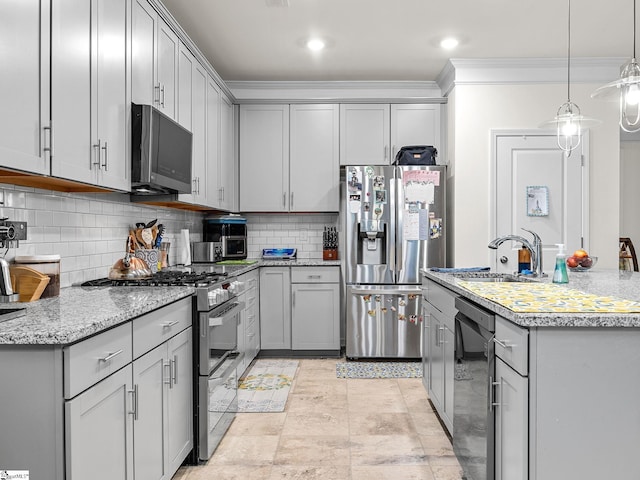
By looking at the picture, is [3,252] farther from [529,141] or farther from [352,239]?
[529,141]

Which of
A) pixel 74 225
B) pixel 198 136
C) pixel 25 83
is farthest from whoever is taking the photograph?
pixel 198 136

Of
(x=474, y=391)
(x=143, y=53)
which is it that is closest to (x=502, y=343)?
(x=474, y=391)

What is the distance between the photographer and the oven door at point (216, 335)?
2402mm

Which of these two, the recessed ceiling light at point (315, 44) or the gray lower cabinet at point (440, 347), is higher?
the recessed ceiling light at point (315, 44)

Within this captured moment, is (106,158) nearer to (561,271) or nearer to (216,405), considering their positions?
(216,405)

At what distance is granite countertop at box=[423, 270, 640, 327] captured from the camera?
151 cm

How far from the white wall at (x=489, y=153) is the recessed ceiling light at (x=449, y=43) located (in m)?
0.50

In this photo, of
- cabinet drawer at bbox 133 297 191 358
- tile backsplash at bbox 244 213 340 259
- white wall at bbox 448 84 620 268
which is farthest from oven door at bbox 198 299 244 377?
white wall at bbox 448 84 620 268

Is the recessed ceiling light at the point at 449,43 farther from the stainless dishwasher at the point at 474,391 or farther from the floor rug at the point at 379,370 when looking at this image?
the floor rug at the point at 379,370

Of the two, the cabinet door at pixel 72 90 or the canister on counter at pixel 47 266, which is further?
the canister on counter at pixel 47 266

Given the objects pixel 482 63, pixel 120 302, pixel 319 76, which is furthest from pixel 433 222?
pixel 120 302

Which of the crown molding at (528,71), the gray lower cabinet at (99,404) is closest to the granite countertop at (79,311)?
the gray lower cabinet at (99,404)

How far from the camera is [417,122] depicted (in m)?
4.75

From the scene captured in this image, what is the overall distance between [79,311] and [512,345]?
58.3 inches
